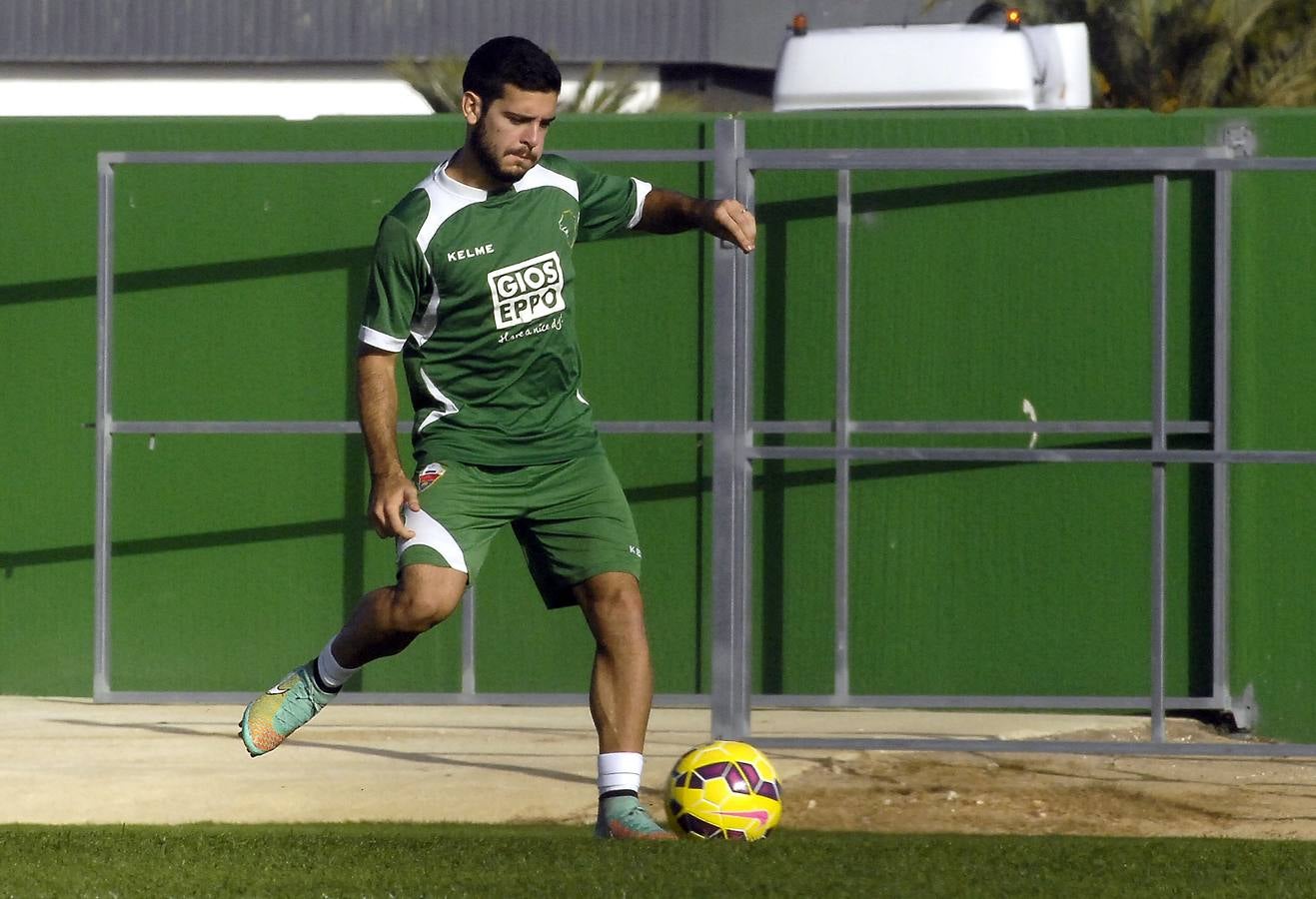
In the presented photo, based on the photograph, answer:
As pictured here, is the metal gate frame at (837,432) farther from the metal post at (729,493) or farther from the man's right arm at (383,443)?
the man's right arm at (383,443)

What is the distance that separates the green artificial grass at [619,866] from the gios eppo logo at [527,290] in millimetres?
1340

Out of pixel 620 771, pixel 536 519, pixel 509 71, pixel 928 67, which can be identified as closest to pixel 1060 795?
pixel 620 771

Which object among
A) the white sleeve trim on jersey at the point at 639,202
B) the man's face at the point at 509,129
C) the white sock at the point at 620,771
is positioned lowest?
the white sock at the point at 620,771

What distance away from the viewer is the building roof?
25.2 meters

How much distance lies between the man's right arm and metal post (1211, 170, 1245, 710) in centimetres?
331

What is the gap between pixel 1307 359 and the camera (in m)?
8.13

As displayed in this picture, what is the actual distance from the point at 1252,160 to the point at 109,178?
4.22 m

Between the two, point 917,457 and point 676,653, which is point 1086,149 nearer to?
point 917,457

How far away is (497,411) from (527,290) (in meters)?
0.32

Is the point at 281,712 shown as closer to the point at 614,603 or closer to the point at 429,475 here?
the point at 429,475

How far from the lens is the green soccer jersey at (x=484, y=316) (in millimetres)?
5516

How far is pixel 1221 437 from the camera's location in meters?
7.97

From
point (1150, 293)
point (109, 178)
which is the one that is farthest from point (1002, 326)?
point (109, 178)

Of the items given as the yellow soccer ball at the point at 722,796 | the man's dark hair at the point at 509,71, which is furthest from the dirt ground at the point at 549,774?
the man's dark hair at the point at 509,71
